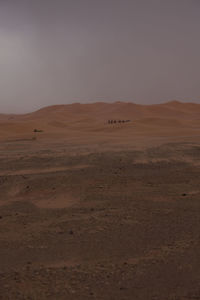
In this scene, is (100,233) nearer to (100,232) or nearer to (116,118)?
(100,232)

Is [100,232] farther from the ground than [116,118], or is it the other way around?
[116,118]

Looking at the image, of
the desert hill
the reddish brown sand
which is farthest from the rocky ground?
the desert hill

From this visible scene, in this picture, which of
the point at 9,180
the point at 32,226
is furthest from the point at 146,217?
the point at 9,180

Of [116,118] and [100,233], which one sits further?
[116,118]

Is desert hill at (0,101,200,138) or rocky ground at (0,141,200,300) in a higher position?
desert hill at (0,101,200,138)

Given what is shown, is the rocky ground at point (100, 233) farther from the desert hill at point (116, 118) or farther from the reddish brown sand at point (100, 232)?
the desert hill at point (116, 118)

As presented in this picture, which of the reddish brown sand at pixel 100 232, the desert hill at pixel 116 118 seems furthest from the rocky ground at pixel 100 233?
the desert hill at pixel 116 118

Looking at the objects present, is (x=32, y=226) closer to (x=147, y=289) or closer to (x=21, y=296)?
(x=21, y=296)

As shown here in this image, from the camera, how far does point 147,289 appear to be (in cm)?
254

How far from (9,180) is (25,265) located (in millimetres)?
3719

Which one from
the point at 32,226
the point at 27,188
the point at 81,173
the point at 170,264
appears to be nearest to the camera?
the point at 170,264

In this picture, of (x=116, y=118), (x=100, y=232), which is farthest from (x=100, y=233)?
(x=116, y=118)

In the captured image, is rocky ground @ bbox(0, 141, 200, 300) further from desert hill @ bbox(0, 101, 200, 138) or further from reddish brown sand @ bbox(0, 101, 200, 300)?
desert hill @ bbox(0, 101, 200, 138)

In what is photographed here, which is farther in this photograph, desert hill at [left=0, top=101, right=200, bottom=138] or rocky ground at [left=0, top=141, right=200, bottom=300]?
desert hill at [left=0, top=101, right=200, bottom=138]
